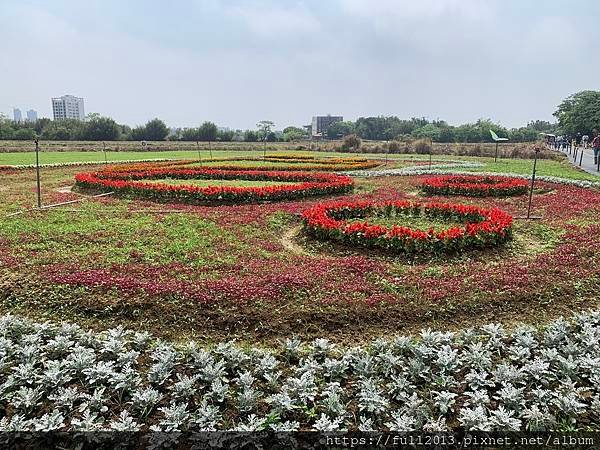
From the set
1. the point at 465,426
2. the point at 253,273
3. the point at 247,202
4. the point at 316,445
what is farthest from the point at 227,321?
the point at 247,202

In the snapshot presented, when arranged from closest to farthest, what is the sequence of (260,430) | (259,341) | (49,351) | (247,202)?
(260,430), (49,351), (259,341), (247,202)

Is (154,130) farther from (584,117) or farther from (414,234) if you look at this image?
(414,234)

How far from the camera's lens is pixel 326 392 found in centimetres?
364

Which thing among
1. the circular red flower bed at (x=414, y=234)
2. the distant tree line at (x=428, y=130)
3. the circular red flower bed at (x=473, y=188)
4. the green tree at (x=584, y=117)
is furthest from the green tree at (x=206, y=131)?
the circular red flower bed at (x=414, y=234)

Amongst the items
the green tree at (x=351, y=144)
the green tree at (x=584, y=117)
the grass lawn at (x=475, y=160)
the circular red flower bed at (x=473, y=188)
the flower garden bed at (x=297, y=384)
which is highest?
the green tree at (x=584, y=117)

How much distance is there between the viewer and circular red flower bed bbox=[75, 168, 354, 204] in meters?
13.4

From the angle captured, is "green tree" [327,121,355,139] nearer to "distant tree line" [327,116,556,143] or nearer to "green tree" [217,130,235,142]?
"distant tree line" [327,116,556,143]

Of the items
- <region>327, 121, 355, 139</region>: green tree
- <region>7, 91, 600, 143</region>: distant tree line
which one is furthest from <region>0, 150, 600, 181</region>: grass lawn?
<region>327, 121, 355, 139</region>: green tree

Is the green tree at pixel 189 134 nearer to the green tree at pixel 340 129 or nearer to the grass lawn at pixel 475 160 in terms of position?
the grass lawn at pixel 475 160

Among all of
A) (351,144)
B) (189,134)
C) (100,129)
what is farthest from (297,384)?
(189,134)

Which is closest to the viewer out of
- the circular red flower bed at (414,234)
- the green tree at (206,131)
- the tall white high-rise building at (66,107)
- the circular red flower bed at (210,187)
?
the circular red flower bed at (414,234)

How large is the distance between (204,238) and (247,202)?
4.73 m

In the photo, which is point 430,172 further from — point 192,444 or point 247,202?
point 192,444

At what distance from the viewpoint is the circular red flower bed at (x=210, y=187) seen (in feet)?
43.8
